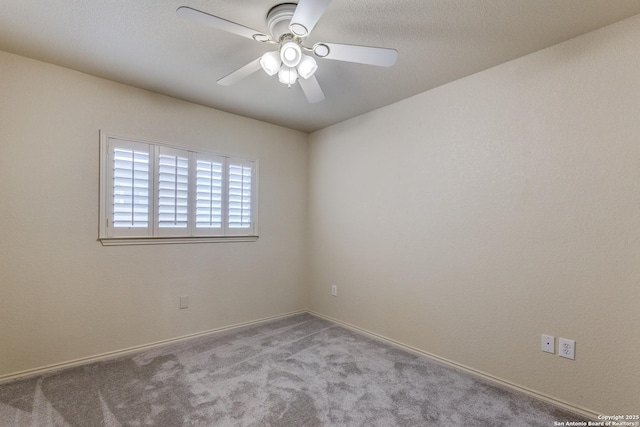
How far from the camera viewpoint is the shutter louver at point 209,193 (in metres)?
3.01

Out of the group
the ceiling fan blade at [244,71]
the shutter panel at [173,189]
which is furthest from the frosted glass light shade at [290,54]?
the shutter panel at [173,189]

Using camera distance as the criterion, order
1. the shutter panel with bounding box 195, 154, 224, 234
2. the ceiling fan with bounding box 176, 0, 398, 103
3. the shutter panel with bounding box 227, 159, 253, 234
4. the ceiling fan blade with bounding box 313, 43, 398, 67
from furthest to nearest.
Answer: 1. the shutter panel with bounding box 227, 159, 253, 234
2. the shutter panel with bounding box 195, 154, 224, 234
3. the ceiling fan blade with bounding box 313, 43, 398, 67
4. the ceiling fan with bounding box 176, 0, 398, 103

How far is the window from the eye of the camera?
2.54 metres

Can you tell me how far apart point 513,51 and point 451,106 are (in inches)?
21.6

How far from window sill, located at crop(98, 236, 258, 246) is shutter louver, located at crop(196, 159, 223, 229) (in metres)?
0.13

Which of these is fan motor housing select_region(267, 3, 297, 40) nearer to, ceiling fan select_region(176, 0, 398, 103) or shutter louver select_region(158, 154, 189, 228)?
ceiling fan select_region(176, 0, 398, 103)

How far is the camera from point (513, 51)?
2053 mm

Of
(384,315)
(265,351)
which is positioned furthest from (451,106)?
(265,351)

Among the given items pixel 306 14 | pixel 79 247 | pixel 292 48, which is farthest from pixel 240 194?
pixel 306 14

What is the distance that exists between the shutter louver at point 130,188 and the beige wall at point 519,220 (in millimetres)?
2088

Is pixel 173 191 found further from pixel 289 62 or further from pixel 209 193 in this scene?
pixel 289 62

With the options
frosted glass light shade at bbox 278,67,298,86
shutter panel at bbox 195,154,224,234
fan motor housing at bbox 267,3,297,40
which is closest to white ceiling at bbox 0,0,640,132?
fan motor housing at bbox 267,3,297,40

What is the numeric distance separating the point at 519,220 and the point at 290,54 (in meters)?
1.88

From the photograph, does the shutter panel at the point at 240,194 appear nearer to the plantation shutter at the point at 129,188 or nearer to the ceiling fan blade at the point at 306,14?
the plantation shutter at the point at 129,188
